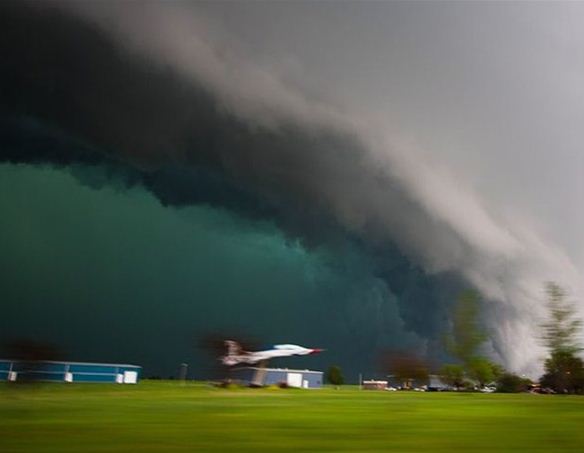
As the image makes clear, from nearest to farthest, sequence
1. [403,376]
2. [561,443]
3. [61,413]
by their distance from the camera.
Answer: [561,443], [61,413], [403,376]

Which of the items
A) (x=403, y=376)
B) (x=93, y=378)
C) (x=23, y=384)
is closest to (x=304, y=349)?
(x=93, y=378)

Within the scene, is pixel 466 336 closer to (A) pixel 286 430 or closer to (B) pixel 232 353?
(B) pixel 232 353

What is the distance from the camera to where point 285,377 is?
93375 mm

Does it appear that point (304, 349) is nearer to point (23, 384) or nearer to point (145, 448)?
point (23, 384)

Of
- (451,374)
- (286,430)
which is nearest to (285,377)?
(451,374)

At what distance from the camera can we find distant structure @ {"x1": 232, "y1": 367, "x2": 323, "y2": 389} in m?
60.0

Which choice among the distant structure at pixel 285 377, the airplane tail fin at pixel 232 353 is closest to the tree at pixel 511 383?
the distant structure at pixel 285 377

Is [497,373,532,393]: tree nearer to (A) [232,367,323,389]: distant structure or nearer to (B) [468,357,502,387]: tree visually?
(B) [468,357,502,387]: tree

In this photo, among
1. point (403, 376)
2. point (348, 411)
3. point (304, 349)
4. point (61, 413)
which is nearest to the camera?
point (61, 413)

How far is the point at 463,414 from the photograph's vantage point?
17281mm

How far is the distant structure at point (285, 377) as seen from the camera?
2361 inches

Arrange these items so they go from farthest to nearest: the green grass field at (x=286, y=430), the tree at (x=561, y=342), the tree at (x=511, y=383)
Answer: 1. the tree at (x=511, y=383)
2. the tree at (x=561, y=342)
3. the green grass field at (x=286, y=430)

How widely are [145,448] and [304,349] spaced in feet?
240

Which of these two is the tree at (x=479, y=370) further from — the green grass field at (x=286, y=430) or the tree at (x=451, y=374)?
the green grass field at (x=286, y=430)
